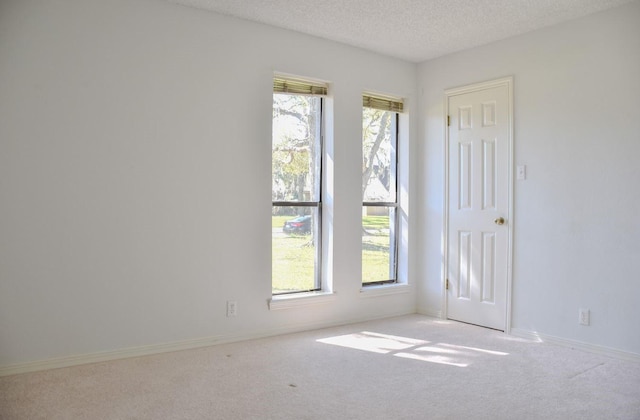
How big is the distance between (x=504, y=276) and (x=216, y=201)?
100 inches

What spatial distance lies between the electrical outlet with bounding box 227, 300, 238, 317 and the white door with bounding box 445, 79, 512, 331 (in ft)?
6.90

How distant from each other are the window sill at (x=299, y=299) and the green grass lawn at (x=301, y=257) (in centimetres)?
10

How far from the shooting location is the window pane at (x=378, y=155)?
4730 mm

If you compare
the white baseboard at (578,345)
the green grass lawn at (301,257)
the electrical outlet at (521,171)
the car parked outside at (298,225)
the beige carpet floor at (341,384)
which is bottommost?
the beige carpet floor at (341,384)

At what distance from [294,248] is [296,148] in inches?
35.0

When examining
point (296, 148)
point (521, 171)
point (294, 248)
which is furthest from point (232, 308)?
point (521, 171)

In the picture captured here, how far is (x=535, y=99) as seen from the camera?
3967 mm

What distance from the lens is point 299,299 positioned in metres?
4.10

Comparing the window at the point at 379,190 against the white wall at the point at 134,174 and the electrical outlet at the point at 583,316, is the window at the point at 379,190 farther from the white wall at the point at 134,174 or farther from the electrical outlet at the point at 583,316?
the electrical outlet at the point at 583,316

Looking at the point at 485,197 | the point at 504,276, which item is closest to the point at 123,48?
the point at 485,197

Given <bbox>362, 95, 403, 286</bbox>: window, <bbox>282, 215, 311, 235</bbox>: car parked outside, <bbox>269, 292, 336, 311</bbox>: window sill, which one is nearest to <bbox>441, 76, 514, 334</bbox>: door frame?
<bbox>362, 95, 403, 286</bbox>: window

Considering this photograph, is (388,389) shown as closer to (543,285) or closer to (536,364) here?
(536,364)

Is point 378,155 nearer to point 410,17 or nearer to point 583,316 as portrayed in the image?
point 410,17

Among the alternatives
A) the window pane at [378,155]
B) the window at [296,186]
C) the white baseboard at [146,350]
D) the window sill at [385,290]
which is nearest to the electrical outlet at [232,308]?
the white baseboard at [146,350]
